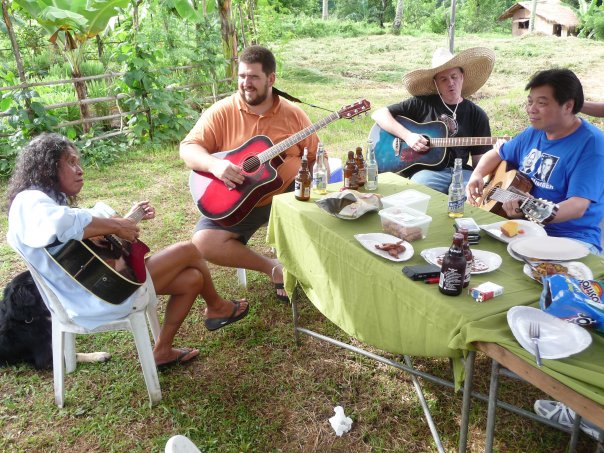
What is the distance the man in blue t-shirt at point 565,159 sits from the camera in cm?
250

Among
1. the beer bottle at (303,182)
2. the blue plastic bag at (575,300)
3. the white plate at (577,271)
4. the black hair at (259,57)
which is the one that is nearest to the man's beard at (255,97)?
the black hair at (259,57)

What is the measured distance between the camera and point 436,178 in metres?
3.66

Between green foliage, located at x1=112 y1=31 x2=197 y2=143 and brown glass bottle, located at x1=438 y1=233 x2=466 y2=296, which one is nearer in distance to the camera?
brown glass bottle, located at x1=438 y1=233 x2=466 y2=296

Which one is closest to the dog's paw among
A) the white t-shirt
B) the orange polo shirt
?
the white t-shirt

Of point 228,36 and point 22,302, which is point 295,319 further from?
point 228,36

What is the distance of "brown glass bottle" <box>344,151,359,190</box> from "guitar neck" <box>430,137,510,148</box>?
4.16 ft

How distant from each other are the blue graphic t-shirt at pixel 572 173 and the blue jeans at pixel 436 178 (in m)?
0.85

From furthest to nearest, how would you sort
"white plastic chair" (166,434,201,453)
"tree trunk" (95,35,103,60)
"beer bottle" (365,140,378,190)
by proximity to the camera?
"tree trunk" (95,35,103,60) < "beer bottle" (365,140,378,190) < "white plastic chair" (166,434,201,453)

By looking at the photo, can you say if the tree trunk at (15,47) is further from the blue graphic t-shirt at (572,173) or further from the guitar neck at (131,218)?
the blue graphic t-shirt at (572,173)

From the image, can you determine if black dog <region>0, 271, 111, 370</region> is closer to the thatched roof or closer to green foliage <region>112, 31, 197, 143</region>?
green foliage <region>112, 31, 197, 143</region>

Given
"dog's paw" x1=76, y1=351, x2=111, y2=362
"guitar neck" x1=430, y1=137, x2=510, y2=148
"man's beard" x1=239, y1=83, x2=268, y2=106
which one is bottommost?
"dog's paw" x1=76, y1=351, x2=111, y2=362

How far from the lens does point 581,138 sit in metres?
2.56

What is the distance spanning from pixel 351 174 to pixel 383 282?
3.13 ft

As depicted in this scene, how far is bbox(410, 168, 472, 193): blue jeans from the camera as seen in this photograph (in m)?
3.63
